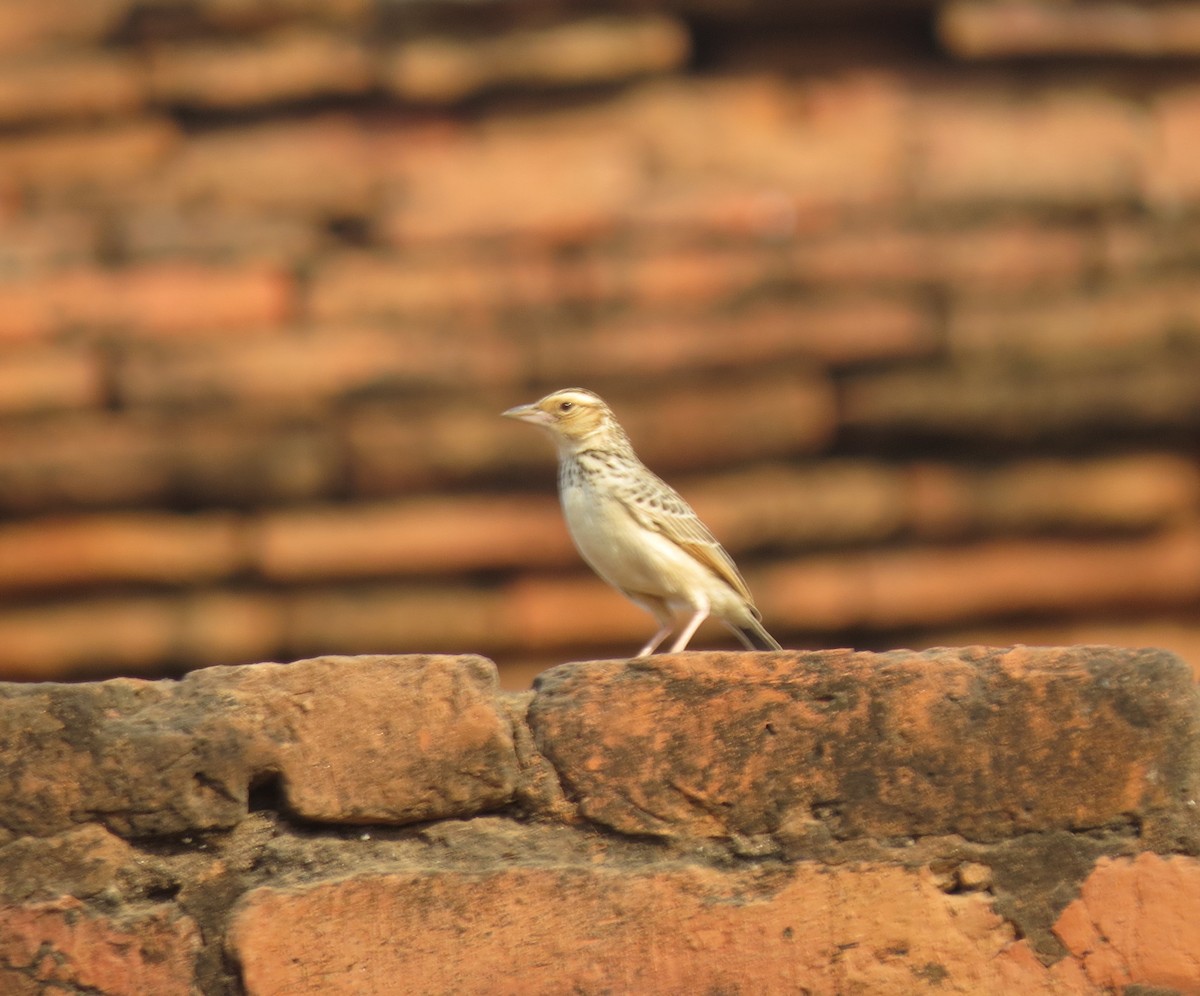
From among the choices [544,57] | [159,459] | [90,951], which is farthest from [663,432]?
[90,951]

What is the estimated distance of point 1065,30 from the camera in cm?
1038

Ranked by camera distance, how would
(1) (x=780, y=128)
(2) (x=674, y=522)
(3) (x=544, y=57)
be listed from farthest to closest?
(1) (x=780, y=128)
(3) (x=544, y=57)
(2) (x=674, y=522)

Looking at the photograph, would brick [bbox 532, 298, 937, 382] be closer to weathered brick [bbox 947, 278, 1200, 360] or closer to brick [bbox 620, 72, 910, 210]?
weathered brick [bbox 947, 278, 1200, 360]

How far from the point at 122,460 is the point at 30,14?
2.88 metres

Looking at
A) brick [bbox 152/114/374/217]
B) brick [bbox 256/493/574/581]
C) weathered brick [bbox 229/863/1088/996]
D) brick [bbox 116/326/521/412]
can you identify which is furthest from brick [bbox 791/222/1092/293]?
weathered brick [bbox 229/863/1088/996]

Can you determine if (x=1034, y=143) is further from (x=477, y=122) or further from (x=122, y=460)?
(x=122, y=460)

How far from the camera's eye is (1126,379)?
970cm

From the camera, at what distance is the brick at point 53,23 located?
1109cm

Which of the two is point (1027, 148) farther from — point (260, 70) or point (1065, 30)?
point (260, 70)

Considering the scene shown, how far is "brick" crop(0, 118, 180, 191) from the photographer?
10.9 meters

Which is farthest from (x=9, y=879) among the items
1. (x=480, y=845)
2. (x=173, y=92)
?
(x=173, y=92)

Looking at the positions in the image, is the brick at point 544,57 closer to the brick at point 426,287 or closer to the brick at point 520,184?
the brick at point 520,184

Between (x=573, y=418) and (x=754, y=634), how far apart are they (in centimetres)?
90

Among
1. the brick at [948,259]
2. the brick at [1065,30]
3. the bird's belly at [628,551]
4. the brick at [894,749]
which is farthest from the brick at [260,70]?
the brick at [894,749]
